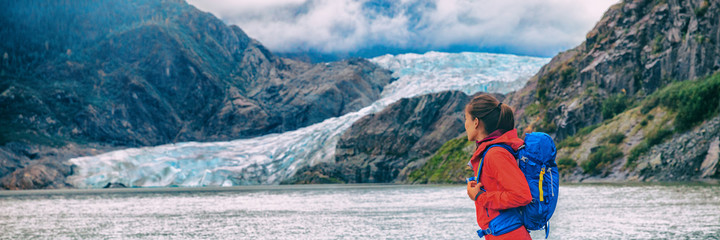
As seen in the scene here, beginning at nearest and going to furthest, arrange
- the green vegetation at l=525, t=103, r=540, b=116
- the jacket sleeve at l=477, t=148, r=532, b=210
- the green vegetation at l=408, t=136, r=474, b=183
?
the jacket sleeve at l=477, t=148, r=532, b=210
the green vegetation at l=525, t=103, r=540, b=116
the green vegetation at l=408, t=136, r=474, b=183

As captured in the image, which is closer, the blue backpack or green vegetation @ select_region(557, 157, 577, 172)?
the blue backpack

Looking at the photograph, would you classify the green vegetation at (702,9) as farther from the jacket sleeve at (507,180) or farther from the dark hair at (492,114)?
the jacket sleeve at (507,180)

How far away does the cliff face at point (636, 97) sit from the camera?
→ 79.2 meters

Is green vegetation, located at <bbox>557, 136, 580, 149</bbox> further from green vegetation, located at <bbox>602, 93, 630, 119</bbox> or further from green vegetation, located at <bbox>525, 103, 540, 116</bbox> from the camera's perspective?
green vegetation, located at <bbox>525, 103, 540, 116</bbox>

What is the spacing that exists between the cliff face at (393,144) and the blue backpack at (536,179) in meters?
163

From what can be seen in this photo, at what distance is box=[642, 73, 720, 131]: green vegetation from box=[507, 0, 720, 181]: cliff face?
0.14 m

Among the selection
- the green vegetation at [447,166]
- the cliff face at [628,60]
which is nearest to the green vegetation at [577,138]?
the cliff face at [628,60]

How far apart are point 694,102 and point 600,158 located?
1614 centimetres

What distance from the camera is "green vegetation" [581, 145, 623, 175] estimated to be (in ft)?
295

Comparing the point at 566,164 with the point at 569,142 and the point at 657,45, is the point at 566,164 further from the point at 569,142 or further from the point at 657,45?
the point at 657,45

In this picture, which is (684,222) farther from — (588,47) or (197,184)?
(197,184)

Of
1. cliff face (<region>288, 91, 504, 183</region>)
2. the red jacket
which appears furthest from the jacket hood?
cliff face (<region>288, 91, 504, 183</region>)

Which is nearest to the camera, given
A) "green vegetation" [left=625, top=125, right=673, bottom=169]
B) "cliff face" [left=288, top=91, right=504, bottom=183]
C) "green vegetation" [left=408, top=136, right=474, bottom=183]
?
"green vegetation" [left=625, top=125, right=673, bottom=169]

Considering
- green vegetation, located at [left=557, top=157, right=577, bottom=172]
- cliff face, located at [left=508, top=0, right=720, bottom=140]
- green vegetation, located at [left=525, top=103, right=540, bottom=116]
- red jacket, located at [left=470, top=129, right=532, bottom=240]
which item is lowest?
red jacket, located at [left=470, top=129, right=532, bottom=240]
